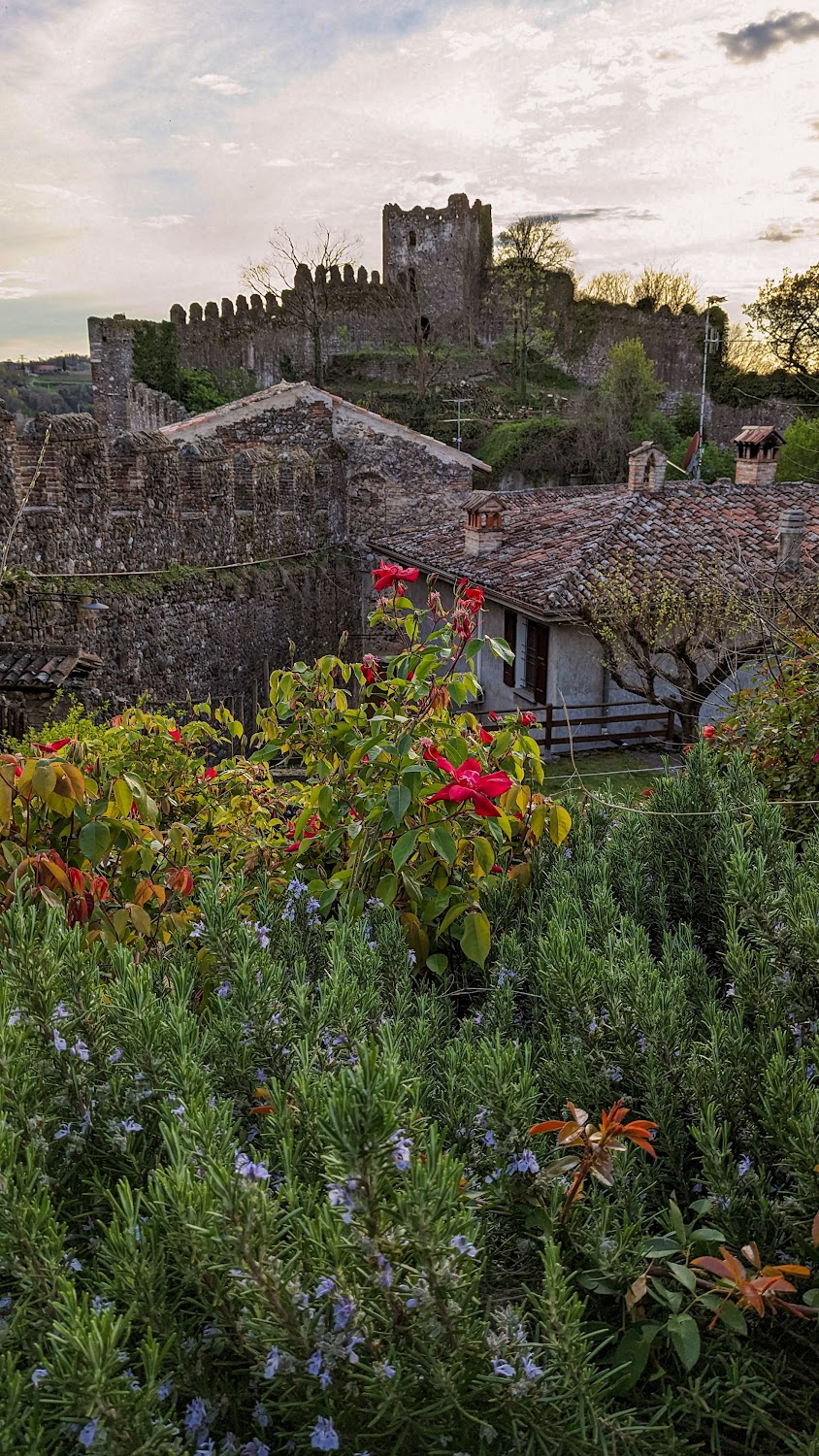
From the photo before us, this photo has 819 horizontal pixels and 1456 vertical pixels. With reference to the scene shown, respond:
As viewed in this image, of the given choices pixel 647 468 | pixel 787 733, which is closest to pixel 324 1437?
pixel 787 733

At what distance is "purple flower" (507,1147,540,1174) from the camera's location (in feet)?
5.10

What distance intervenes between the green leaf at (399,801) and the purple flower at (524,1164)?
1.14 m

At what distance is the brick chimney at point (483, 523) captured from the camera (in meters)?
18.2

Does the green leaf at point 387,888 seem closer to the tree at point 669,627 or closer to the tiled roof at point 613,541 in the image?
the tree at point 669,627

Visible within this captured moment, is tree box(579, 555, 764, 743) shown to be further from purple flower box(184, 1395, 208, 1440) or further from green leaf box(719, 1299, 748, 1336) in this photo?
purple flower box(184, 1395, 208, 1440)

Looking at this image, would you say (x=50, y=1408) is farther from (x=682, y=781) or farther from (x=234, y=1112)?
(x=682, y=781)

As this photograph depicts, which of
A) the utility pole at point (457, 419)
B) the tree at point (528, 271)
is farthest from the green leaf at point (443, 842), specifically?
the tree at point (528, 271)

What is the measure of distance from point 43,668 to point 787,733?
666 cm

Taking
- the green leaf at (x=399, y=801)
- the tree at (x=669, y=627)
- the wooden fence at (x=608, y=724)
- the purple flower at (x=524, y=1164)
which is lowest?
the wooden fence at (x=608, y=724)

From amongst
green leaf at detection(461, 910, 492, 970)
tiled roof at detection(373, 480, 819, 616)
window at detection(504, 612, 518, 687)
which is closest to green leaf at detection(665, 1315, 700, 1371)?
green leaf at detection(461, 910, 492, 970)

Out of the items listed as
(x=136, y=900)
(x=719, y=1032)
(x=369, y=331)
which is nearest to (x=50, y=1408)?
(x=719, y=1032)

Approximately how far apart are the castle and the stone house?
23.7m

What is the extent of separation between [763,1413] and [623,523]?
1667 centimetres

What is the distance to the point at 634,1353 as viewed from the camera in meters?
1.41
